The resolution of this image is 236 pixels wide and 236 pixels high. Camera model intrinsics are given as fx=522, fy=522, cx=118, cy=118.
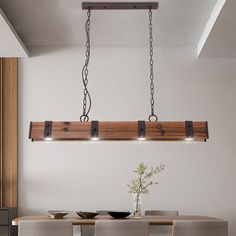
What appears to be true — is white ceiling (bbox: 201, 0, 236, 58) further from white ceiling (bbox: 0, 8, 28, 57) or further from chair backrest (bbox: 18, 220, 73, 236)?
chair backrest (bbox: 18, 220, 73, 236)

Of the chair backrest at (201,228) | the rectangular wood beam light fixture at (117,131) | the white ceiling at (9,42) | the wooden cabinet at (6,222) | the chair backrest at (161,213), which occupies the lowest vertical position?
the wooden cabinet at (6,222)

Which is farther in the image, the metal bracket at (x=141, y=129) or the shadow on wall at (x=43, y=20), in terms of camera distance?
the shadow on wall at (x=43, y=20)

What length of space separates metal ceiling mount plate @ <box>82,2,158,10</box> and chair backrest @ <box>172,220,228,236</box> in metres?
2.10

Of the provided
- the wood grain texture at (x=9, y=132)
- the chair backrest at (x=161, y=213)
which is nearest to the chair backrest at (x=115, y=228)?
the chair backrest at (x=161, y=213)

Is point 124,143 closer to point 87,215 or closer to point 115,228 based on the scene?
point 87,215

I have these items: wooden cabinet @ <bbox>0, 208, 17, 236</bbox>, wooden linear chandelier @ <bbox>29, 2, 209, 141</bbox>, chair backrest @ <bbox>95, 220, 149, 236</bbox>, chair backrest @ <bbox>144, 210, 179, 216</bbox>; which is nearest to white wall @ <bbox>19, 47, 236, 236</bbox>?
wooden cabinet @ <bbox>0, 208, 17, 236</bbox>

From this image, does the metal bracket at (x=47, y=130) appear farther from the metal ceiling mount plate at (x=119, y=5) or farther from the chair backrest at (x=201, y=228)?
the chair backrest at (x=201, y=228)

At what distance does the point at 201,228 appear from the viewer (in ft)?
13.1

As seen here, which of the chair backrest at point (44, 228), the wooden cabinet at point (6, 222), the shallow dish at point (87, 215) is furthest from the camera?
the wooden cabinet at point (6, 222)

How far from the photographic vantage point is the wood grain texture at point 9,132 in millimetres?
6113

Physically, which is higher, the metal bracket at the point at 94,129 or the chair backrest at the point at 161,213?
the metal bracket at the point at 94,129

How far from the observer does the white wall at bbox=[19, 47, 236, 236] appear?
20.3 ft

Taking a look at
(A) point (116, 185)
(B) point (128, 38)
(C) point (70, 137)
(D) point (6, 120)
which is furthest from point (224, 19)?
(D) point (6, 120)

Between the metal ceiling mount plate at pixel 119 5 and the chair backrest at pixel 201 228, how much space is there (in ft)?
6.88
